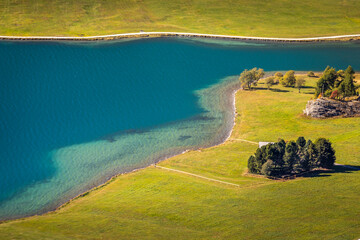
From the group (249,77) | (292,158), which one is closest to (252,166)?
(292,158)

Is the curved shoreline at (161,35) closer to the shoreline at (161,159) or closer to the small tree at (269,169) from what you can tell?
the shoreline at (161,159)

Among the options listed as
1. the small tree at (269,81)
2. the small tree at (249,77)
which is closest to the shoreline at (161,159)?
the small tree at (249,77)

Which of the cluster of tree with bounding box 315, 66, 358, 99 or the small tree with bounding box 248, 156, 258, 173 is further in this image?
the cluster of tree with bounding box 315, 66, 358, 99

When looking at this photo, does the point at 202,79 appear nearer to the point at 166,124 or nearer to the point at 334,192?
the point at 166,124

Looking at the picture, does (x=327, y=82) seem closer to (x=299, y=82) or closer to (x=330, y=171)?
(x=299, y=82)

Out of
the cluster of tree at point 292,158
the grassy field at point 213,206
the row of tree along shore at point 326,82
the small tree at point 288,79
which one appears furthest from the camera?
the small tree at point 288,79

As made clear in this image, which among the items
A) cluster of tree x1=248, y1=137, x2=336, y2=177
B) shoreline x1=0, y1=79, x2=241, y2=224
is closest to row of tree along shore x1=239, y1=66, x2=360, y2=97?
shoreline x1=0, y1=79, x2=241, y2=224

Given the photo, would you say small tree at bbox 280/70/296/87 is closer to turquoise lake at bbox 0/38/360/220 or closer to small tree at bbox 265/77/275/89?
small tree at bbox 265/77/275/89
